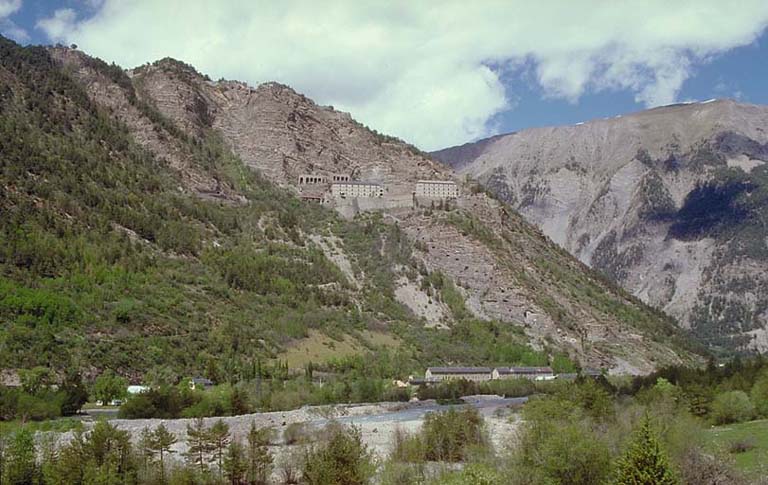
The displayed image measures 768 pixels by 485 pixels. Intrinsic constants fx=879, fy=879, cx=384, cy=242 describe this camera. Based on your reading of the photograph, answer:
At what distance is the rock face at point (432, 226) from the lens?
14275 cm

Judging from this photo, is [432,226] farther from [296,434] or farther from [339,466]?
[339,466]

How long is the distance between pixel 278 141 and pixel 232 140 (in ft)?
37.3

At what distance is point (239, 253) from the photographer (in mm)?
136875

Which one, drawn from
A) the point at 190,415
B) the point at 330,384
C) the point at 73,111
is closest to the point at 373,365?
the point at 330,384

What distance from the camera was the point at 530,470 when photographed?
147 ft

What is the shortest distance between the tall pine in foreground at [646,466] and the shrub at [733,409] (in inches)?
1515

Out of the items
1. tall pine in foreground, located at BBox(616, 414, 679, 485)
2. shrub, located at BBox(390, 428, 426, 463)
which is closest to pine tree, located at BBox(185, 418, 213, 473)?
shrub, located at BBox(390, 428, 426, 463)

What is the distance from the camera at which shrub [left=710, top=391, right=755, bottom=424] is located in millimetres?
70250

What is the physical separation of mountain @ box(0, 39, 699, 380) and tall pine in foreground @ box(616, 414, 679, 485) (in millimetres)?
61660

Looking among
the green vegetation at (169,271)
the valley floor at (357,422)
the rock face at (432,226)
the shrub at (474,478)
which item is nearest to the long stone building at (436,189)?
the rock face at (432,226)

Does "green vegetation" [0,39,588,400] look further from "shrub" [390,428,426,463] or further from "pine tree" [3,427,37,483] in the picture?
"shrub" [390,428,426,463]

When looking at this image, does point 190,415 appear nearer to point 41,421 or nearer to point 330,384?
point 41,421

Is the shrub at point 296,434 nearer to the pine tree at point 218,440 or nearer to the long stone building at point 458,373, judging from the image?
the pine tree at point 218,440

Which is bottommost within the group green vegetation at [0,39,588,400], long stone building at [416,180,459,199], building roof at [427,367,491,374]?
building roof at [427,367,491,374]
